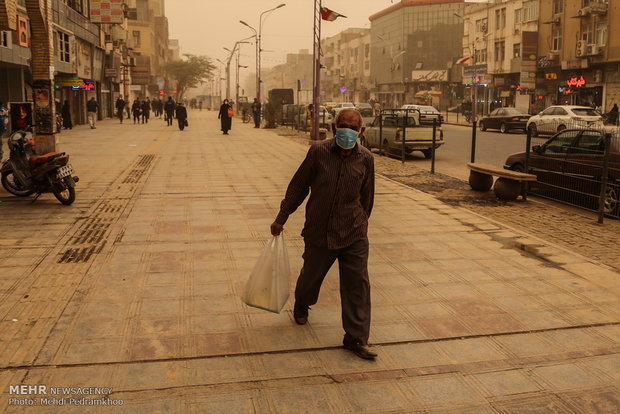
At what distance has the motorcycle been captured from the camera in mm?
10281

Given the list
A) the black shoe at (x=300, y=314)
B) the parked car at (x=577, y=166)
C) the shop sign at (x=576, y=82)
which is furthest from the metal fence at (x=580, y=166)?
the shop sign at (x=576, y=82)

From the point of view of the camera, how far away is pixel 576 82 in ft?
146

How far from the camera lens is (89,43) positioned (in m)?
40.2

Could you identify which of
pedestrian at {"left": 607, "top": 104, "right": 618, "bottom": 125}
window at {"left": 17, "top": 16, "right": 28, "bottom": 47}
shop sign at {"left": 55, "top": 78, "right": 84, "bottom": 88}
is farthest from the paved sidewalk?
pedestrian at {"left": 607, "top": 104, "right": 618, "bottom": 125}

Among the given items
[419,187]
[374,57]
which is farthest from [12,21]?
[374,57]

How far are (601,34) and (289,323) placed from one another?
42.7m

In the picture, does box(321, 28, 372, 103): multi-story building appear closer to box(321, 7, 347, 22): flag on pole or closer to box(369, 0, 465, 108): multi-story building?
box(369, 0, 465, 108): multi-story building

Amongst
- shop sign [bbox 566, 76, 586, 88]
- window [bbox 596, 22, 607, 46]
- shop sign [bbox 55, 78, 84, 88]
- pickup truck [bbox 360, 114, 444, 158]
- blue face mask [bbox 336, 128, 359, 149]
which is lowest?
pickup truck [bbox 360, 114, 444, 158]

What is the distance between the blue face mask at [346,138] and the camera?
4.35m

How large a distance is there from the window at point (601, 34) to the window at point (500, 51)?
1300 cm

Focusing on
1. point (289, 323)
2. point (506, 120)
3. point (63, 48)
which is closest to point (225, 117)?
point (63, 48)

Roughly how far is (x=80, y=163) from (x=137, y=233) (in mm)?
9182

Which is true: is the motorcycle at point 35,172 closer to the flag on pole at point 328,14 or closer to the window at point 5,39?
the window at point 5,39

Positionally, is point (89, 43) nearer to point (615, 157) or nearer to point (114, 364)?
point (615, 157)
